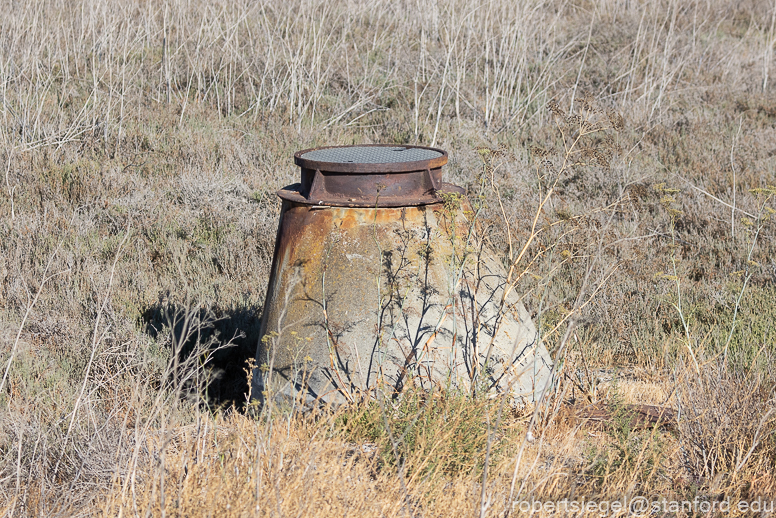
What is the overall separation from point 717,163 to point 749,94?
270cm

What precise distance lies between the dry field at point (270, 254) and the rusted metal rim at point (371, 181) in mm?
311

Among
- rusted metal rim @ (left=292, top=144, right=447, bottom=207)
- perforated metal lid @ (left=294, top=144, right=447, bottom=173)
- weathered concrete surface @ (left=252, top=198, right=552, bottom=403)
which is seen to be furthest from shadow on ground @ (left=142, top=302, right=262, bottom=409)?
rusted metal rim @ (left=292, top=144, right=447, bottom=207)

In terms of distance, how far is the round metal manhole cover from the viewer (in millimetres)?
2682

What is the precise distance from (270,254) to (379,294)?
9.15ft

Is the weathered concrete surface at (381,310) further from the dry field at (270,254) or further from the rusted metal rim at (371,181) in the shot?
the dry field at (270,254)

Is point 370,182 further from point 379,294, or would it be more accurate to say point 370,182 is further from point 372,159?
point 379,294

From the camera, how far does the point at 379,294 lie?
2475 mm

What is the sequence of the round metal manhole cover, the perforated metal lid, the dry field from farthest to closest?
1. the round metal manhole cover
2. the perforated metal lid
3. the dry field

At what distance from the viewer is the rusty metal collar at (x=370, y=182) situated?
8.29 feet

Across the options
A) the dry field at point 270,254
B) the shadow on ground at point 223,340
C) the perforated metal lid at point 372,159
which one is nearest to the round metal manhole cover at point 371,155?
the perforated metal lid at point 372,159

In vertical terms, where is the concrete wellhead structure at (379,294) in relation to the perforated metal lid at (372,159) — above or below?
below

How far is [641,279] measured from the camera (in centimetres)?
470

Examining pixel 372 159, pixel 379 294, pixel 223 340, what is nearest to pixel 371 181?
pixel 372 159

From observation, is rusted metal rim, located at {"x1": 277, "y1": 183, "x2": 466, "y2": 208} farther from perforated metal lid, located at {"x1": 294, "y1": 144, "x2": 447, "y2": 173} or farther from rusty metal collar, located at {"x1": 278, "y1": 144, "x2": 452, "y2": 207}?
perforated metal lid, located at {"x1": 294, "y1": 144, "x2": 447, "y2": 173}
